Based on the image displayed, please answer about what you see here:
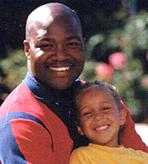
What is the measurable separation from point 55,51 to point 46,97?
225mm

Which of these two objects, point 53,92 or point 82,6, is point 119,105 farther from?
point 82,6

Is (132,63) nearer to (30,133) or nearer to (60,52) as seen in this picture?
(60,52)

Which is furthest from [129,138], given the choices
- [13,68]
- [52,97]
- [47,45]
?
[13,68]

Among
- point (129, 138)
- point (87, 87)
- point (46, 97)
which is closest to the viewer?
point (46, 97)

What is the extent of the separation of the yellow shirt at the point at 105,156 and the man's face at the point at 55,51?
0.33 metres

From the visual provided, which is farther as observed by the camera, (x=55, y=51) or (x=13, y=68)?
(x=13, y=68)

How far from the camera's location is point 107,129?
3131mm

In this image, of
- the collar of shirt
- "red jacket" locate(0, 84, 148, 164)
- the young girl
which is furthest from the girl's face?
"red jacket" locate(0, 84, 148, 164)

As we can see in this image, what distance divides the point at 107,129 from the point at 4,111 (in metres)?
0.58

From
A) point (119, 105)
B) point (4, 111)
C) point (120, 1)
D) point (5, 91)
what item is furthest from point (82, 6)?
point (4, 111)

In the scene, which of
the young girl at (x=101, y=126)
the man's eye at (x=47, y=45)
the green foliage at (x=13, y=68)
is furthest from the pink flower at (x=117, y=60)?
the man's eye at (x=47, y=45)

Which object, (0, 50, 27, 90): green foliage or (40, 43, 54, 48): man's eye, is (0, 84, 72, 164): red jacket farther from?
(0, 50, 27, 90): green foliage

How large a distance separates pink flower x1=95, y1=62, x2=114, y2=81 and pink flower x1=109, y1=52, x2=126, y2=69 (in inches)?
2.4

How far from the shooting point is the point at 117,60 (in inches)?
271
